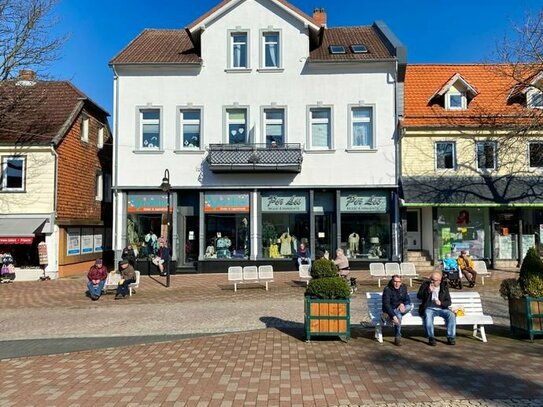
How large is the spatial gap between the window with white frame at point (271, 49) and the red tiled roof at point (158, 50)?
120 inches

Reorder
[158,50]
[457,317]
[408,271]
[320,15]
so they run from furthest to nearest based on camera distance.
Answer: [320,15]
[158,50]
[408,271]
[457,317]

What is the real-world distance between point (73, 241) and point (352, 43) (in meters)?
16.7

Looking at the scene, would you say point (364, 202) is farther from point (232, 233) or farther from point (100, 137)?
point (100, 137)

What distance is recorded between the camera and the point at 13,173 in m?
20.2

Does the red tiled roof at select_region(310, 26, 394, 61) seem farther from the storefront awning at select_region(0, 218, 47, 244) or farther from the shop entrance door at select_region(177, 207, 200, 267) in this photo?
the storefront awning at select_region(0, 218, 47, 244)

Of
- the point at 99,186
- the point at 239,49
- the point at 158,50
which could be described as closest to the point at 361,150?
the point at 239,49

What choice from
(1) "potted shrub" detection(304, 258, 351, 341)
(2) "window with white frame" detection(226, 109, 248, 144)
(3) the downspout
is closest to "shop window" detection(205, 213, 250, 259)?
(2) "window with white frame" detection(226, 109, 248, 144)

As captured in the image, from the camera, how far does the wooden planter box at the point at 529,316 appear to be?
7879 millimetres

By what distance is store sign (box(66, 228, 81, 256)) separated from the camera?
20.8 m

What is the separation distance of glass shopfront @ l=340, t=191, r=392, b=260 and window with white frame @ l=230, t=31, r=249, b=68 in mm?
7589

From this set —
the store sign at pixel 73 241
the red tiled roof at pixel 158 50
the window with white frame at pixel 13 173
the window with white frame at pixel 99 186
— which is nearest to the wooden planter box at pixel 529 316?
the red tiled roof at pixel 158 50

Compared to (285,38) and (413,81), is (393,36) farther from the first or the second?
(285,38)

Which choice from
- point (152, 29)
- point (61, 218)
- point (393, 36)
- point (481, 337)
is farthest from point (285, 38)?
point (481, 337)

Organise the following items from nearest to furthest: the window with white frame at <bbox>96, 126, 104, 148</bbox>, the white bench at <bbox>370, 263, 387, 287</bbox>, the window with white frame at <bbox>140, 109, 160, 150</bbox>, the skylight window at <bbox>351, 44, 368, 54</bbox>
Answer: the white bench at <bbox>370, 263, 387, 287</bbox> < the window with white frame at <bbox>140, 109, 160, 150</bbox> < the skylight window at <bbox>351, 44, 368, 54</bbox> < the window with white frame at <bbox>96, 126, 104, 148</bbox>
